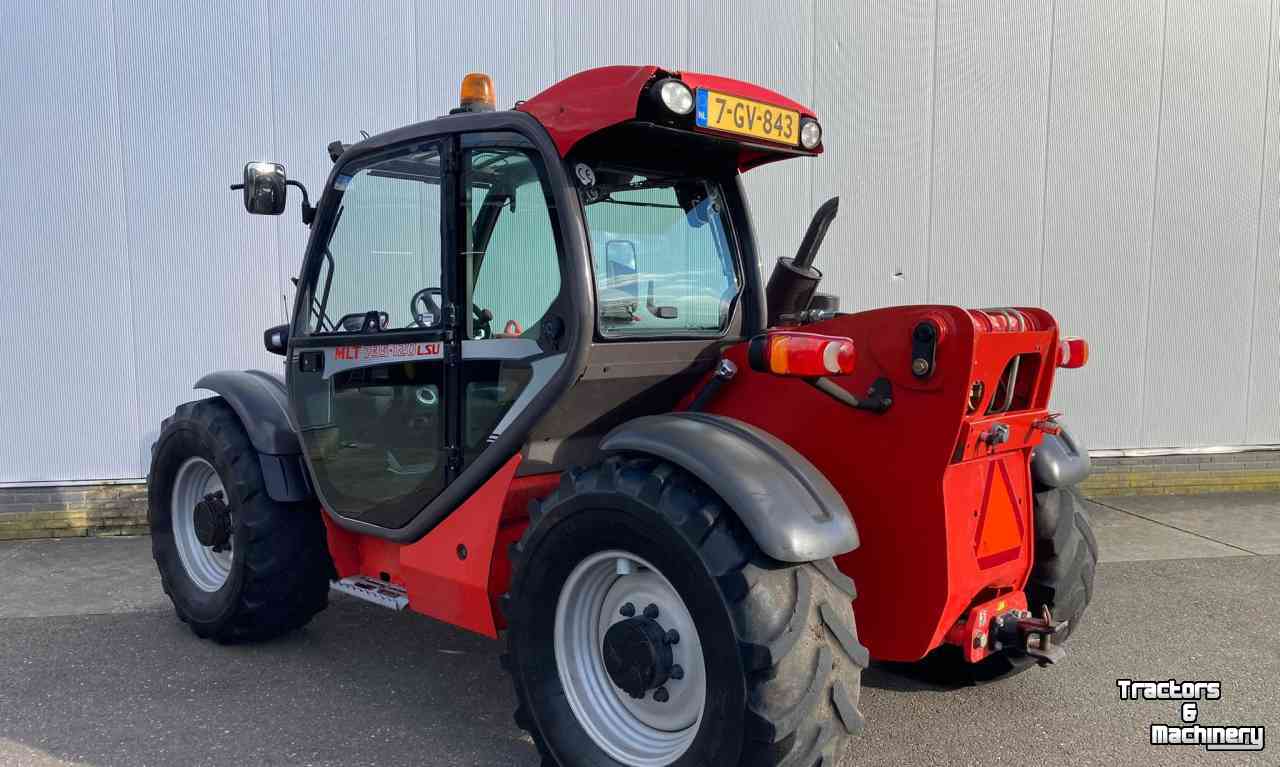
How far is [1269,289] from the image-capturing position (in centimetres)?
732

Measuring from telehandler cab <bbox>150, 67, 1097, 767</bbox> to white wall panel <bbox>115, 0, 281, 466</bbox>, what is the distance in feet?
7.88

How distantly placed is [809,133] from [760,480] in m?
1.43

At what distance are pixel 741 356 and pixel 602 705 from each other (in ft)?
4.04

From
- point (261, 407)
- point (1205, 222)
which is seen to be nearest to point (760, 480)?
point (261, 407)

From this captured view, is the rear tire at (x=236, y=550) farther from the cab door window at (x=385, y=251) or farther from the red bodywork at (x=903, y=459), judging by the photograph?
the red bodywork at (x=903, y=459)

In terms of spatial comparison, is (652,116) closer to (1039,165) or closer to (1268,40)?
(1039,165)

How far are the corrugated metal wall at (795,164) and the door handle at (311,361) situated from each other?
2.12m

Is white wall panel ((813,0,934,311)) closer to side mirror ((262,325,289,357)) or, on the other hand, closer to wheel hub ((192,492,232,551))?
side mirror ((262,325,289,357))

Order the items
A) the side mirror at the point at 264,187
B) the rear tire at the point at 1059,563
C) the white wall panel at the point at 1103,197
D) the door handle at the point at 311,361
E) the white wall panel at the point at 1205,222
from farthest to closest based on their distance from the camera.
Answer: the white wall panel at the point at 1205,222 < the white wall panel at the point at 1103,197 < the door handle at the point at 311,361 < the side mirror at the point at 264,187 < the rear tire at the point at 1059,563

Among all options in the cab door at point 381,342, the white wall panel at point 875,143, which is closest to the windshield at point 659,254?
the cab door at point 381,342

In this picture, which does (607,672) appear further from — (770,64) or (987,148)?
(987,148)

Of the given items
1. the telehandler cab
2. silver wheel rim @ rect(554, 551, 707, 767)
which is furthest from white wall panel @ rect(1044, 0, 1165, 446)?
silver wheel rim @ rect(554, 551, 707, 767)

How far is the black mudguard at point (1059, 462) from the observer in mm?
3328

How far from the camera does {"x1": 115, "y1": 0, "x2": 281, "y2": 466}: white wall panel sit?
596 cm
